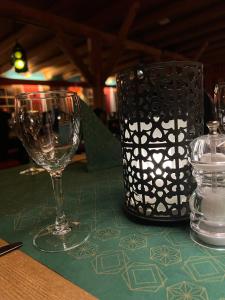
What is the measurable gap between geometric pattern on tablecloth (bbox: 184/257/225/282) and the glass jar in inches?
1.4

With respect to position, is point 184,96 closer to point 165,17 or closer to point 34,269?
point 34,269

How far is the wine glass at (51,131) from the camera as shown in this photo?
1.26ft

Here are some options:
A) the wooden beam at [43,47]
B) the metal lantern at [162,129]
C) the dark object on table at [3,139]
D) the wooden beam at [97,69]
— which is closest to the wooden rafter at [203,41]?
the wooden beam at [97,69]

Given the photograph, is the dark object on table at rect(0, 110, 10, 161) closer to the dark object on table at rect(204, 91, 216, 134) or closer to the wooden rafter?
the dark object on table at rect(204, 91, 216, 134)

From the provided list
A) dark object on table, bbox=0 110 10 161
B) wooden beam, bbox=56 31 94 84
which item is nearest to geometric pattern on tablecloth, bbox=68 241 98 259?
dark object on table, bbox=0 110 10 161

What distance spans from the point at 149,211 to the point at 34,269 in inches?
7.9

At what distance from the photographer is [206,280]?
282mm

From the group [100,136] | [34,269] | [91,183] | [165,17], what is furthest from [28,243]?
[165,17]

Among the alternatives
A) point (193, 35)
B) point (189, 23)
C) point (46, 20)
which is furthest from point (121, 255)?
point (193, 35)

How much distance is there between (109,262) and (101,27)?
401 centimetres

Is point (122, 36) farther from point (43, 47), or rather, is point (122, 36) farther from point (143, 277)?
point (143, 277)

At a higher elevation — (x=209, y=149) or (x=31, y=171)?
(x=209, y=149)

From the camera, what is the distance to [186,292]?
267 mm

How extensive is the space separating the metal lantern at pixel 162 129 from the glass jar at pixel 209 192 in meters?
0.04
